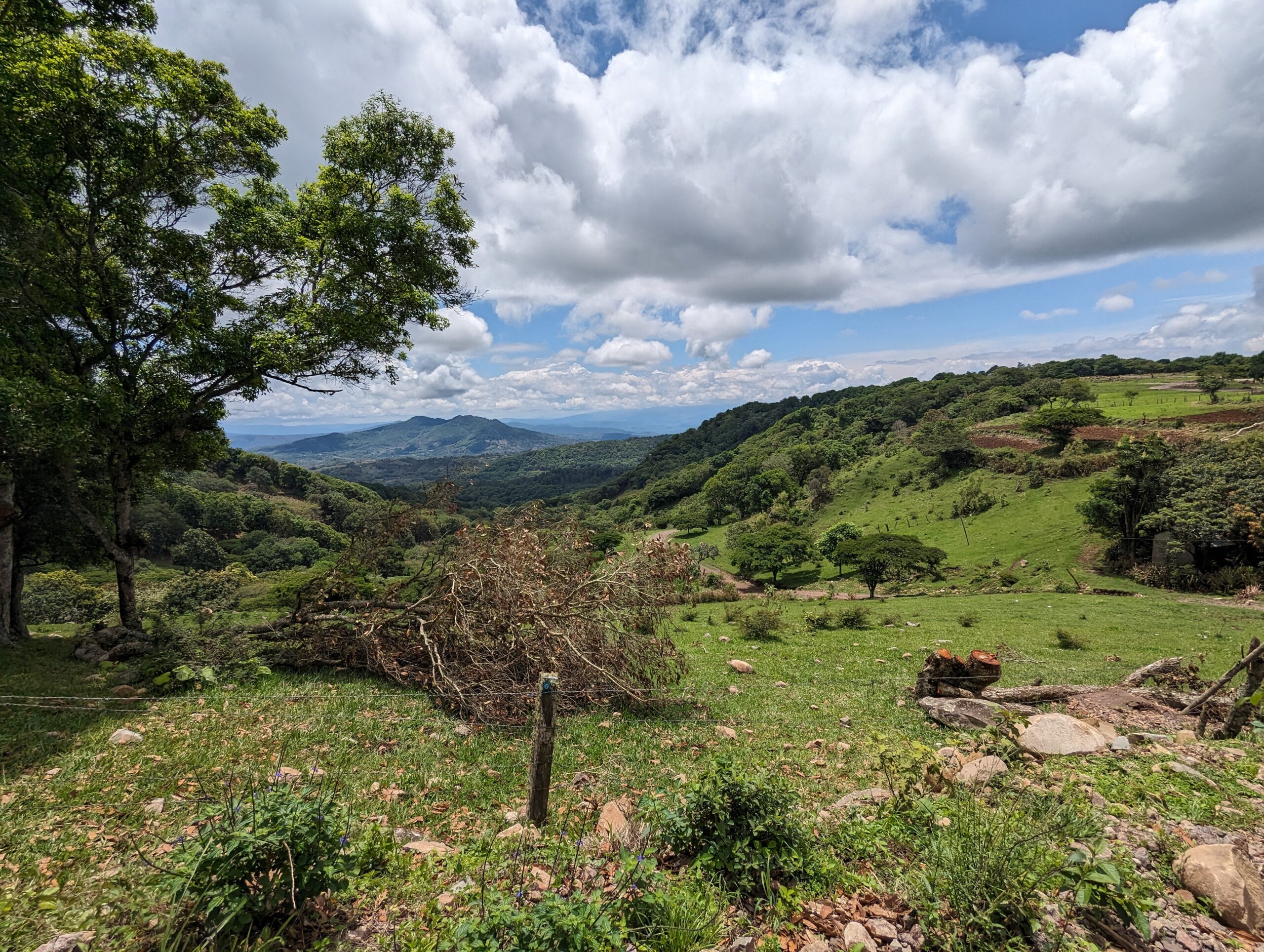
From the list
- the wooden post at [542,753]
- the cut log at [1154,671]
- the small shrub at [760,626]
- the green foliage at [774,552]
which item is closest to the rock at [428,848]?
the wooden post at [542,753]

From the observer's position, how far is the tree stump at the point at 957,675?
9086 millimetres

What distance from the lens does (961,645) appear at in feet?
53.4

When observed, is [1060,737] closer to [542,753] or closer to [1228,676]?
[1228,676]

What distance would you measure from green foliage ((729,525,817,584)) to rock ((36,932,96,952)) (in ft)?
133

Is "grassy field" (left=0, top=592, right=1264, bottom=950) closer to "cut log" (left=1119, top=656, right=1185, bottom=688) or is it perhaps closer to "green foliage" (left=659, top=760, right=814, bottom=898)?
"green foliage" (left=659, top=760, right=814, bottom=898)

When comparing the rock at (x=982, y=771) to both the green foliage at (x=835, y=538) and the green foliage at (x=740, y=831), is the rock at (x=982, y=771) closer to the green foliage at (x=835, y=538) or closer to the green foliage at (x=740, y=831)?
the green foliage at (x=740, y=831)

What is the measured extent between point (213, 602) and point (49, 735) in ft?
62.9

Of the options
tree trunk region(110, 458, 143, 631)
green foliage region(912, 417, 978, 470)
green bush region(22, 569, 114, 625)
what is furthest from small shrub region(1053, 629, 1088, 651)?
green foliage region(912, 417, 978, 470)

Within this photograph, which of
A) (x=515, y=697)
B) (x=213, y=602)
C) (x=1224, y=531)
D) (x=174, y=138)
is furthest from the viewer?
(x=1224, y=531)

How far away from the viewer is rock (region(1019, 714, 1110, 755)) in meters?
6.26

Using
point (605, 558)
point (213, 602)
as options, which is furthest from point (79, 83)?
point (213, 602)

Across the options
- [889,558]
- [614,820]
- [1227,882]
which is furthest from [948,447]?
[614,820]

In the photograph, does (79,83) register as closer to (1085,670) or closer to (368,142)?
(368,142)

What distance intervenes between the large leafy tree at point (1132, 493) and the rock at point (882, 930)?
124 feet
